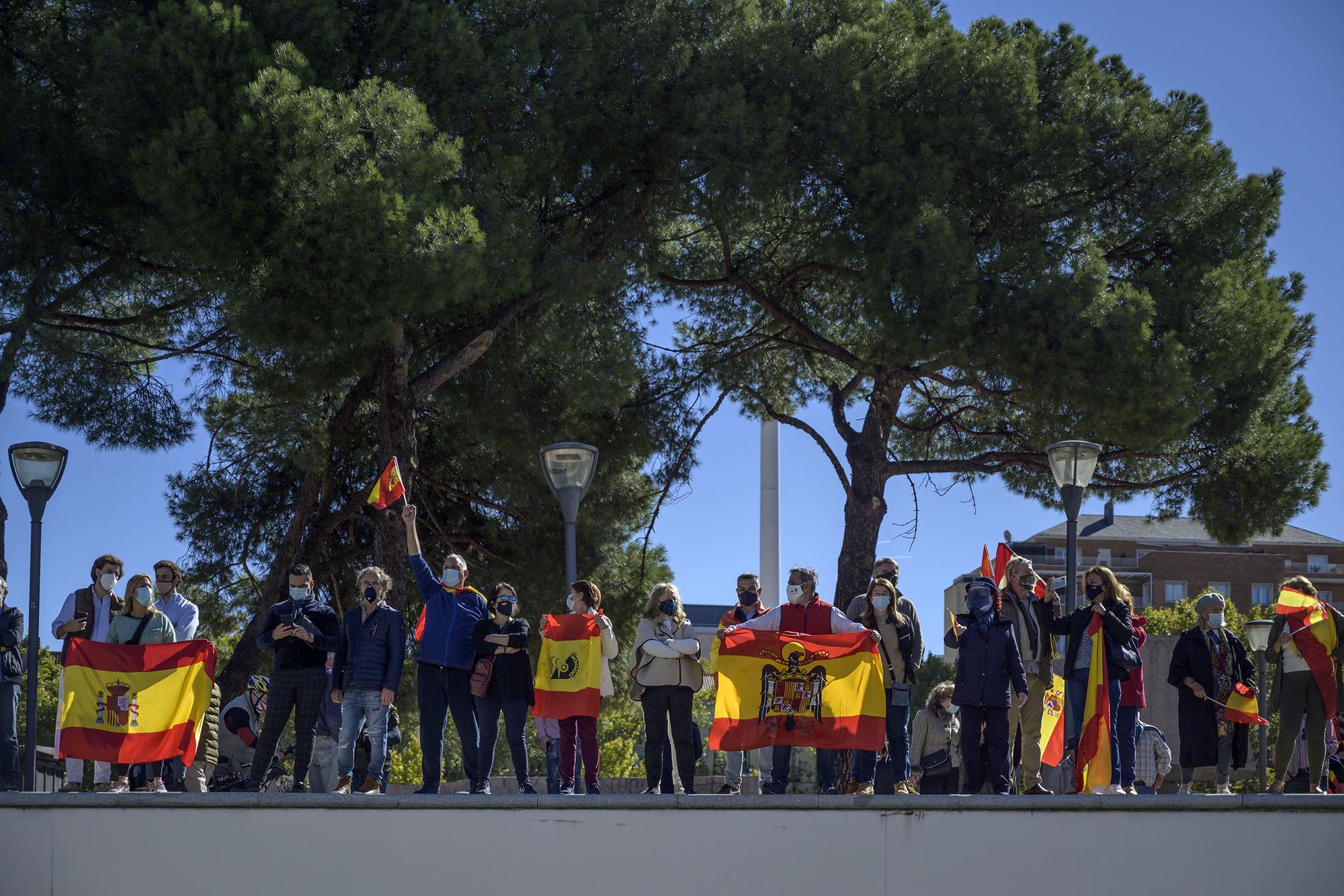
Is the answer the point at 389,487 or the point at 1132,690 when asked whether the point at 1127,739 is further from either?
the point at 389,487

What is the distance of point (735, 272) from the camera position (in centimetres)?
1738

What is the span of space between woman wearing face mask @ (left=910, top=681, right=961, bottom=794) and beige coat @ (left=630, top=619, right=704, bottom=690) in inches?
97.4

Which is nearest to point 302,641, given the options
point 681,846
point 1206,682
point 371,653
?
point 371,653

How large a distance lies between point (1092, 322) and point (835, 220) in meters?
2.97

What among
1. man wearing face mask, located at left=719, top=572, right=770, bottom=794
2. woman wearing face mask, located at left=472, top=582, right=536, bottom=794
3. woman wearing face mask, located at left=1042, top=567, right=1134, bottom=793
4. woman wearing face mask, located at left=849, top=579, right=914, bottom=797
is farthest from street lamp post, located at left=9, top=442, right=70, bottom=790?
woman wearing face mask, located at left=1042, top=567, right=1134, bottom=793

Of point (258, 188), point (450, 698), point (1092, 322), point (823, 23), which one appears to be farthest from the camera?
point (823, 23)

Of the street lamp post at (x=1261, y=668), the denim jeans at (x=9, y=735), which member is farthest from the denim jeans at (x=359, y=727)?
the street lamp post at (x=1261, y=668)

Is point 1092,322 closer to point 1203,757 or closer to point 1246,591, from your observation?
point 1203,757

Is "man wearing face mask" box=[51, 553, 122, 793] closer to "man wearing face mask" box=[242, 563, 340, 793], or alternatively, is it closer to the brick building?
"man wearing face mask" box=[242, 563, 340, 793]

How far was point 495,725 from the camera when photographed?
1024 cm

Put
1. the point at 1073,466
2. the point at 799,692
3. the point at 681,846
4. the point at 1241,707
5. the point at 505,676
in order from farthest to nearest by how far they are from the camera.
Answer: the point at 1073,466 → the point at 1241,707 → the point at 799,692 → the point at 505,676 → the point at 681,846

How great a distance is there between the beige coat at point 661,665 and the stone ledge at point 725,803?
3.10 ft

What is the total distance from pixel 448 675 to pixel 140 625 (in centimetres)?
236

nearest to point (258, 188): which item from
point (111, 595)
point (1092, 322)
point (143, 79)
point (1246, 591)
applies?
point (143, 79)
